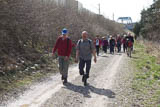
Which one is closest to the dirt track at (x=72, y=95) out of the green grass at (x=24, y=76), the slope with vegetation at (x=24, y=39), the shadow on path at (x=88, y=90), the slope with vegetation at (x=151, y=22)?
the shadow on path at (x=88, y=90)

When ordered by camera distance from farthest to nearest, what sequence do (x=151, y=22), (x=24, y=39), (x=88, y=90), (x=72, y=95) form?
(x=151, y=22), (x=24, y=39), (x=88, y=90), (x=72, y=95)

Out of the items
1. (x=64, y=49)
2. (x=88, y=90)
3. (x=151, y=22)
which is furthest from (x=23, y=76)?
(x=151, y=22)

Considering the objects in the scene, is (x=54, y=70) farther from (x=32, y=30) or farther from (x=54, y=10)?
(x=54, y=10)

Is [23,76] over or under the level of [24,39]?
under

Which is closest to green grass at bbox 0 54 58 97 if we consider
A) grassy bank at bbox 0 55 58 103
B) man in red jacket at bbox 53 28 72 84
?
grassy bank at bbox 0 55 58 103

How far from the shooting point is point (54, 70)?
36.2 ft

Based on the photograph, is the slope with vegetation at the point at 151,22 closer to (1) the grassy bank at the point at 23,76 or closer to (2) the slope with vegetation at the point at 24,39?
(2) the slope with vegetation at the point at 24,39

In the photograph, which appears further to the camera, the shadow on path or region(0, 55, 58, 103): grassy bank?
region(0, 55, 58, 103): grassy bank

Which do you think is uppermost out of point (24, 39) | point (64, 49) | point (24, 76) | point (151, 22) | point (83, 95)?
point (151, 22)

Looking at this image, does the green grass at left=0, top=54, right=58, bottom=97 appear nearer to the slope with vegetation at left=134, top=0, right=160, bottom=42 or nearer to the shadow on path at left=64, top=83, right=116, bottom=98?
the shadow on path at left=64, top=83, right=116, bottom=98

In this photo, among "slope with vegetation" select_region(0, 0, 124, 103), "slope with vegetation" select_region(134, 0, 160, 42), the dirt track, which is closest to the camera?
the dirt track

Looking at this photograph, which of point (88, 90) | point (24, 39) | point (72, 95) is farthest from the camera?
point (24, 39)

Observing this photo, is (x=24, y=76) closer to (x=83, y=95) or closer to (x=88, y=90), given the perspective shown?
(x=88, y=90)

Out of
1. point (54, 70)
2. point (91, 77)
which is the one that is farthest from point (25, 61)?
point (91, 77)
